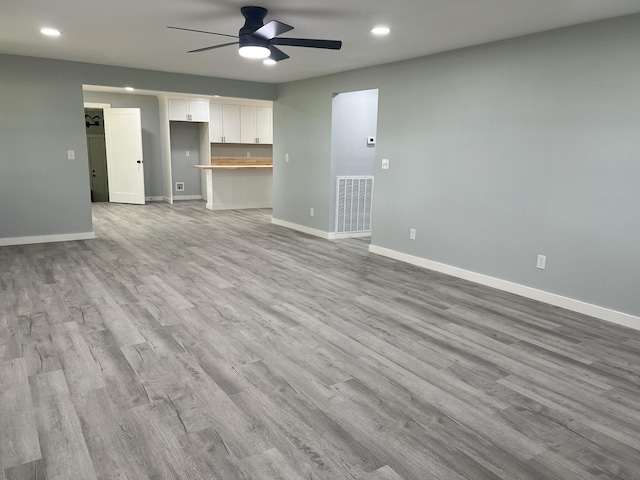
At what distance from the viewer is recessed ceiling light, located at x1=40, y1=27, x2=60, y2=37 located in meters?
4.07

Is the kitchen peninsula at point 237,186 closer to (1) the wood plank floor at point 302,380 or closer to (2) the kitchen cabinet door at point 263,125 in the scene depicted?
(2) the kitchen cabinet door at point 263,125

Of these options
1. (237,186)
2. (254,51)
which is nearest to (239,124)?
(237,186)

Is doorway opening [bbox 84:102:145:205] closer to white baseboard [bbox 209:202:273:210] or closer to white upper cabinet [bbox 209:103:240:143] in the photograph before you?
white upper cabinet [bbox 209:103:240:143]

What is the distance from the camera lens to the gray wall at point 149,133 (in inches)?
385

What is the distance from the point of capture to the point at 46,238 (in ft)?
19.3

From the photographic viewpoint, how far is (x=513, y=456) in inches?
75.0

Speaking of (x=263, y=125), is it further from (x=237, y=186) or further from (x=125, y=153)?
(x=125, y=153)

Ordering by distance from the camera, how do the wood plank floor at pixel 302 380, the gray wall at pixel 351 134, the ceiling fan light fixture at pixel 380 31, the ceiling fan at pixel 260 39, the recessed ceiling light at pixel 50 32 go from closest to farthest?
1. the wood plank floor at pixel 302 380
2. the ceiling fan at pixel 260 39
3. the ceiling fan light fixture at pixel 380 31
4. the recessed ceiling light at pixel 50 32
5. the gray wall at pixel 351 134

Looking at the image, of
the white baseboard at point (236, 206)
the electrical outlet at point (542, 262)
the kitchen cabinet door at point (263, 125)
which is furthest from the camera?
the kitchen cabinet door at point (263, 125)

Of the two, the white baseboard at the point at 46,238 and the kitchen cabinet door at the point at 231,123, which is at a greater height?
the kitchen cabinet door at the point at 231,123

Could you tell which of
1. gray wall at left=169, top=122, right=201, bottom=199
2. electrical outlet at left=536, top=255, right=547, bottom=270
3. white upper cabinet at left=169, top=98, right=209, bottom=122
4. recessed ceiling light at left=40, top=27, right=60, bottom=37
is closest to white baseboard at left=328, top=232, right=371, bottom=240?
electrical outlet at left=536, top=255, right=547, bottom=270

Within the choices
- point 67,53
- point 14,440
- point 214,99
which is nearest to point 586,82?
point 14,440

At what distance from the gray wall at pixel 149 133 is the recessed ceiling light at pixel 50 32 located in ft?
18.8

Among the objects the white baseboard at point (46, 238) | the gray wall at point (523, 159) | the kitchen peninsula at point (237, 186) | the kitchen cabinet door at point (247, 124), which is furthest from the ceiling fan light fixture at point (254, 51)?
the kitchen cabinet door at point (247, 124)
